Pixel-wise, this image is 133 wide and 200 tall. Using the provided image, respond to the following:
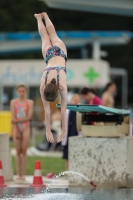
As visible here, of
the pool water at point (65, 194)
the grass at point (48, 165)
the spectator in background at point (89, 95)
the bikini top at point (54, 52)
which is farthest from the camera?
the grass at point (48, 165)

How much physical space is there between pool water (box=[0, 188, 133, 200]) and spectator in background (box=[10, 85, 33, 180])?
2.78 metres

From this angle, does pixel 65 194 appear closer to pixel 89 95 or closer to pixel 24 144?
pixel 24 144

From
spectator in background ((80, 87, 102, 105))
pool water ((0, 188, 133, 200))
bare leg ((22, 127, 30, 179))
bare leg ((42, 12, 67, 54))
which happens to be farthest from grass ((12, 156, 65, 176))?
bare leg ((42, 12, 67, 54))

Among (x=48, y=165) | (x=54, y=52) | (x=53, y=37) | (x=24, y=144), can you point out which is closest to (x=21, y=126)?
(x=24, y=144)

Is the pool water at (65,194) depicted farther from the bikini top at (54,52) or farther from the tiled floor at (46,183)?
the bikini top at (54,52)

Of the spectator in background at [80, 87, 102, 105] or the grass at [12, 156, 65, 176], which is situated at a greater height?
the spectator in background at [80, 87, 102, 105]

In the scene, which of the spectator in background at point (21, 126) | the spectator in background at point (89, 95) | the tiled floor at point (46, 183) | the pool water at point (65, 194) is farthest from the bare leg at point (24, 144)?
the pool water at point (65, 194)

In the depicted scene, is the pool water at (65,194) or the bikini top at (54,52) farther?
the bikini top at (54,52)

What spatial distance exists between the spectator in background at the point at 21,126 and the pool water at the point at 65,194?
278cm

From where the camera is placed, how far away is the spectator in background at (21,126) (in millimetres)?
14055

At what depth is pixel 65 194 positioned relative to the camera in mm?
10484

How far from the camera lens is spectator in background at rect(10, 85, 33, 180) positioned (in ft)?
46.1

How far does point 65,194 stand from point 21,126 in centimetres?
391

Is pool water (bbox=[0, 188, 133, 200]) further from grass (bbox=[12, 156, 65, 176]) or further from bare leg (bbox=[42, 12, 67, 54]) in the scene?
grass (bbox=[12, 156, 65, 176])
